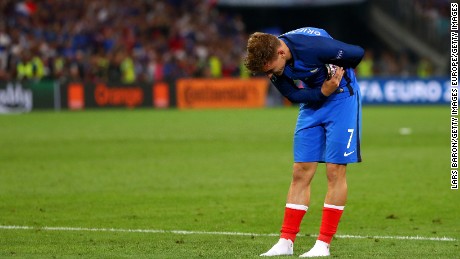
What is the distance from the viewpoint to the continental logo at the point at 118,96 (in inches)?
1500

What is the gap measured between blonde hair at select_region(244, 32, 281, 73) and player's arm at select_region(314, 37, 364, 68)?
440mm

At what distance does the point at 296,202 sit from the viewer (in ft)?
28.3

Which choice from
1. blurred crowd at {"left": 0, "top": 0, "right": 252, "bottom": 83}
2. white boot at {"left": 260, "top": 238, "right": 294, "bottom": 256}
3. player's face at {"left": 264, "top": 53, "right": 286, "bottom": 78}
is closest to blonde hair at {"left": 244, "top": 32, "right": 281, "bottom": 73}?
Answer: player's face at {"left": 264, "top": 53, "right": 286, "bottom": 78}

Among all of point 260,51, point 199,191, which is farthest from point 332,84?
point 199,191

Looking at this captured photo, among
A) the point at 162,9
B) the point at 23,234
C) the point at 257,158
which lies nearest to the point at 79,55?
the point at 162,9

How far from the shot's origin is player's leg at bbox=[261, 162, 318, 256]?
8555 millimetres

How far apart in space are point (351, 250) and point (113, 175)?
7.58m

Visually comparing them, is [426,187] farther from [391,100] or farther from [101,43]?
[101,43]

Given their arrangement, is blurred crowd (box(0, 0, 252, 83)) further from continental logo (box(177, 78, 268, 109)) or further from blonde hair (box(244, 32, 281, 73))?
blonde hair (box(244, 32, 281, 73))

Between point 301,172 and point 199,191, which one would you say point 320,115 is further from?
point 199,191

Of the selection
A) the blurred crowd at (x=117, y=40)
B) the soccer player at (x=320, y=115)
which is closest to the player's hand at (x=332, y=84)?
the soccer player at (x=320, y=115)

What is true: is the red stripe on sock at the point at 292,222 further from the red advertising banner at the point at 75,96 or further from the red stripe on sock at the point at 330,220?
the red advertising banner at the point at 75,96

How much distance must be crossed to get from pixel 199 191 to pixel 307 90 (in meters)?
5.41

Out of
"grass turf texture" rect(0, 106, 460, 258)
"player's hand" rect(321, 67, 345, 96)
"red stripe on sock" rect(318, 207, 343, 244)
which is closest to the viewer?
"player's hand" rect(321, 67, 345, 96)
